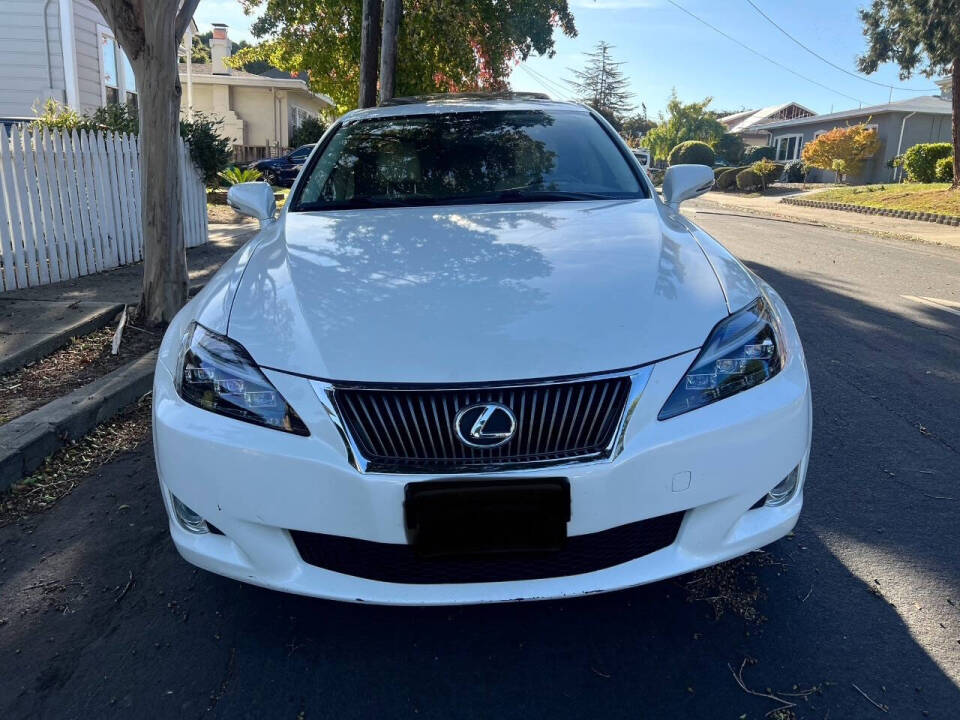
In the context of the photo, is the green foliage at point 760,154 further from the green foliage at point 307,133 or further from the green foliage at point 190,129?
the green foliage at point 190,129

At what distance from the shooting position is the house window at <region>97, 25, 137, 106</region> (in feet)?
51.8

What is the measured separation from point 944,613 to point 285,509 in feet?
6.34

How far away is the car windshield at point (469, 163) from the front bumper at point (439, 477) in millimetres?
1484

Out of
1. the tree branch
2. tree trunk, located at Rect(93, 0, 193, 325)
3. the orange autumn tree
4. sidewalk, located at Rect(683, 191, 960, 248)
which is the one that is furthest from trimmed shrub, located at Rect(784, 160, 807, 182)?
tree trunk, located at Rect(93, 0, 193, 325)

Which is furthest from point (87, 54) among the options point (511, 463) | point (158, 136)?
point (511, 463)

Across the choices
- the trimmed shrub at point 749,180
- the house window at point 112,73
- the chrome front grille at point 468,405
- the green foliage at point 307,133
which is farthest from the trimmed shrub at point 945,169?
the chrome front grille at point 468,405

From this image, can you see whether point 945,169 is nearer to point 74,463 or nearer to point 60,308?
point 60,308

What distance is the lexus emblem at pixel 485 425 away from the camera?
1878 millimetres

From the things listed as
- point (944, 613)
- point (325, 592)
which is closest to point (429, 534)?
point (325, 592)

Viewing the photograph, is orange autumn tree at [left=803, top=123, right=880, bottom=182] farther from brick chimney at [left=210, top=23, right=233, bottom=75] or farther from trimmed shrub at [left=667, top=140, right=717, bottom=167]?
brick chimney at [left=210, top=23, right=233, bottom=75]

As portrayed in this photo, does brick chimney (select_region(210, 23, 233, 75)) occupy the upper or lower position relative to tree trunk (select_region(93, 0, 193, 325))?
upper

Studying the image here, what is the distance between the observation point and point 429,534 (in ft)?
6.15

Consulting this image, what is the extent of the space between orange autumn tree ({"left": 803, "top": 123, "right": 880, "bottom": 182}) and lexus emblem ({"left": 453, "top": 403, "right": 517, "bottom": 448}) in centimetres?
3579

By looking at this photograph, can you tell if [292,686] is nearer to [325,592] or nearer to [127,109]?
[325,592]
